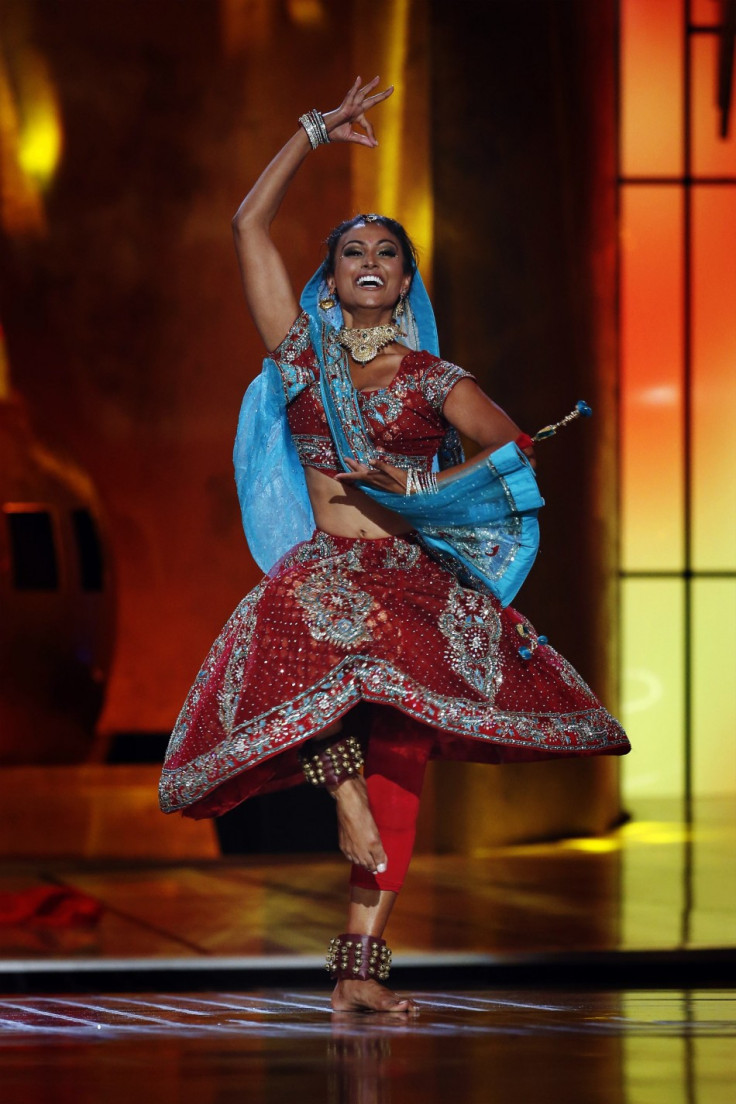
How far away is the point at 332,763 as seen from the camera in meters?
2.92

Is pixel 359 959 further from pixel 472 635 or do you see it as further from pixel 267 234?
pixel 267 234

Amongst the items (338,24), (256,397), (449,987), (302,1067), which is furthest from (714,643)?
(302,1067)

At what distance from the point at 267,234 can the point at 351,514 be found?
557 millimetres

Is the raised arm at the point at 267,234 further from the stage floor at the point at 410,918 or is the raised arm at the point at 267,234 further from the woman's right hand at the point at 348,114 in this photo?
the stage floor at the point at 410,918

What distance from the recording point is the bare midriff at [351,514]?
314cm

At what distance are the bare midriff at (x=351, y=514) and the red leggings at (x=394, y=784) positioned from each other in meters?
0.34

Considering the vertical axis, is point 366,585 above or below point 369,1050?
above

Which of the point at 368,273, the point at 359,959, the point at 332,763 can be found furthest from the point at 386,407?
the point at 359,959

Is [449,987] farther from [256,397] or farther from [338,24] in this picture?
[338,24]

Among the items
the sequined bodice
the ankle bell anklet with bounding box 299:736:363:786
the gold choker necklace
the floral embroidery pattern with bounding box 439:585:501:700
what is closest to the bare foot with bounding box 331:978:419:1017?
the ankle bell anklet with bounding box 299:736:363:786

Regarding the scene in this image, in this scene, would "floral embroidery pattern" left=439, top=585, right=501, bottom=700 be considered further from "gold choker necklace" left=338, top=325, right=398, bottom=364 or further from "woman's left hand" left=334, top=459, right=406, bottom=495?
"gold choker necklace" left=338, top=325, right=398, bottom=364

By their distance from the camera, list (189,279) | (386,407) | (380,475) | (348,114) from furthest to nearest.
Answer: (189,279) → (348,114) → (386,407) → (380,475)

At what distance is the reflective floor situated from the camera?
226cm

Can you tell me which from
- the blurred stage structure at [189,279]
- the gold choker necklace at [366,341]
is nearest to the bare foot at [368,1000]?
the gold choker necklace at [366,341]
